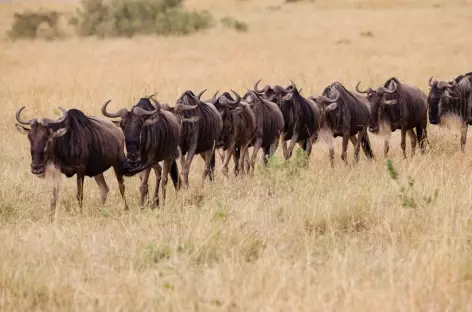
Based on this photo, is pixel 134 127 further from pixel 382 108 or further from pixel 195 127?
pixel 382 108

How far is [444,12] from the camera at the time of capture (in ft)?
118

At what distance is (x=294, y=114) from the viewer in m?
11.2

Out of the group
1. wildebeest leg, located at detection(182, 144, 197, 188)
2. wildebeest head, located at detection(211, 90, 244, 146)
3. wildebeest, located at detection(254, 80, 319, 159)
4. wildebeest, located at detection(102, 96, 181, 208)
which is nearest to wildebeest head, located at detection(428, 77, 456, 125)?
wildebeest, located at detection(254, 80, 319, 159)

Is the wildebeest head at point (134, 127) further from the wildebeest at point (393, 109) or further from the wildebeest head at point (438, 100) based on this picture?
the wildebeest head at point (438, 100)

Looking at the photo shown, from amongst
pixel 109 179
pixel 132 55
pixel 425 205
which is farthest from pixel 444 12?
pixel 425 205

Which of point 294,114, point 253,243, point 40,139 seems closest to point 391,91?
point 294,114

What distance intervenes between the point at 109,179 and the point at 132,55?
15.4m

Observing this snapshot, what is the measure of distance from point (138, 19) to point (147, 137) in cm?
2662

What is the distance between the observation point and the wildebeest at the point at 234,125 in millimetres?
9977

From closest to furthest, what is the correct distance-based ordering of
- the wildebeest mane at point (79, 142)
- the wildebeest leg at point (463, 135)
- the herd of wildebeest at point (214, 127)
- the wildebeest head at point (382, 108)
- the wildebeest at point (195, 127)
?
the wildebeest mane at point (79, 142) < the herd of wildebeest at point (214, 127) < the wildebeest at point (195, 127) < the wildebeest leg at point (463, 135) < the wildebeest head at point (382, 108)

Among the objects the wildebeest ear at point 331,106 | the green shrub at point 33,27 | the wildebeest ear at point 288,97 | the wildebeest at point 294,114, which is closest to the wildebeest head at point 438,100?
the wildebeest ear at point 331,106

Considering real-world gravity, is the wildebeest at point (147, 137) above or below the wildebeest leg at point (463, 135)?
above

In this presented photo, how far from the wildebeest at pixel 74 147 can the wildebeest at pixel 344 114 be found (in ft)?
13.3

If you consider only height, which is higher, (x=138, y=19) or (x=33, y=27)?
(x=138, y=19)
